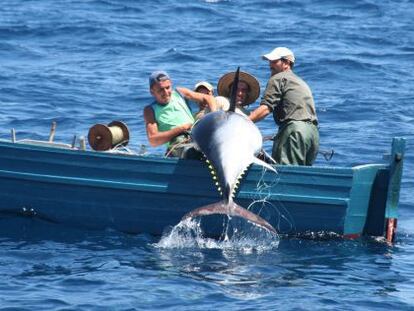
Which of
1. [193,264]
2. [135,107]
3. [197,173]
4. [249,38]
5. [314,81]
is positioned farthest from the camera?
[249,38]

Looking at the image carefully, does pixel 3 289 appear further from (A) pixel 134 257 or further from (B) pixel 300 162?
(B) pixel 300 162

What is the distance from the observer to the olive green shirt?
42.8 ft

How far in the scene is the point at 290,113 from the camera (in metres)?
13.1

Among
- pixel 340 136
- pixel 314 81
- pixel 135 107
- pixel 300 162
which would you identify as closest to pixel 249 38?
pixel 314 81

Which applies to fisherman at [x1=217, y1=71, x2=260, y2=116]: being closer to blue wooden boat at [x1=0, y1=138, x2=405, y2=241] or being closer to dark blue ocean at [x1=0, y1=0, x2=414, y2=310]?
blue wooden boat at [x1=0, y1=138, x2=405, y2=241]

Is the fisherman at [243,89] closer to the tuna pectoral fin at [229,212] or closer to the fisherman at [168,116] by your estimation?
the fisherman at [168,116]

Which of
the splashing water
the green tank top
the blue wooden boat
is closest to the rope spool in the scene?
the blue wooden boat

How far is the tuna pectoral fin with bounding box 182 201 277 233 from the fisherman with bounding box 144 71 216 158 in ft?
3.47

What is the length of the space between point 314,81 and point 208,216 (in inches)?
434

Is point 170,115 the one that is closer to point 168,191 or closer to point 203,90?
point 203,90

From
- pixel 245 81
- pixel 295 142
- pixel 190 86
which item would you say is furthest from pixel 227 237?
pixel 190 86

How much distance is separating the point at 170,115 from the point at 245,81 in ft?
3.17

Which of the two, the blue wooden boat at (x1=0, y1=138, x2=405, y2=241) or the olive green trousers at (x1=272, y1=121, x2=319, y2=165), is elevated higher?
the olive green trousers at (x1=272, y1=121, x2=319, y2=165)

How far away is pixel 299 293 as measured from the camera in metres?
11.0
